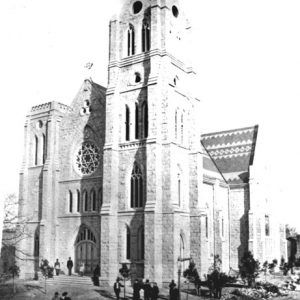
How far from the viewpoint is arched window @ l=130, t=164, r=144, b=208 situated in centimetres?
2861

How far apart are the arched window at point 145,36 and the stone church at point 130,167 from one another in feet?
0.22

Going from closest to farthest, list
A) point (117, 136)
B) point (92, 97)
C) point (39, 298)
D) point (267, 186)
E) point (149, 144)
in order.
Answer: point (39, 298)
point (149, 144)
point (117, 136)
point (92, 97)
point (267, 186)

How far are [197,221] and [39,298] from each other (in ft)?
36.6

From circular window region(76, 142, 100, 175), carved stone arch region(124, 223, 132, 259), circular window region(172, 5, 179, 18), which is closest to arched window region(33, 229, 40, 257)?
circular window region(76, 142, 100, 175)

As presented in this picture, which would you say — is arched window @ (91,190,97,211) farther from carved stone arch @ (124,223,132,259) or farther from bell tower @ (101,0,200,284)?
carved stone arch @ (124,223,132,259)

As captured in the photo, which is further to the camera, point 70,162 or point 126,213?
point 70,162

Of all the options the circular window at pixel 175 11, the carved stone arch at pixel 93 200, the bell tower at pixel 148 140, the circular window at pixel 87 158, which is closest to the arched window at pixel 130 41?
the bell tower at pixel 148 140

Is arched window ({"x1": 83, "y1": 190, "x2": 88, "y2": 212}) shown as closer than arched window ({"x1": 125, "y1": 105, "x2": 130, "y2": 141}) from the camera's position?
No

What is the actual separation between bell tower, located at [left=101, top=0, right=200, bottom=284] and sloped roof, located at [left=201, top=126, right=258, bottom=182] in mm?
11677

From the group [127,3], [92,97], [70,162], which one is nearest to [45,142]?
[70,162]

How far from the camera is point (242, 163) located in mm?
41375

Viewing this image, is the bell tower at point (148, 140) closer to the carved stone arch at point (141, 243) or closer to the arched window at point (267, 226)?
the carved stone arch at point (141, 243)

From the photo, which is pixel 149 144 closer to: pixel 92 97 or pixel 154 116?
pixel 154 116

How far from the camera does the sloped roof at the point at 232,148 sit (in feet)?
136
